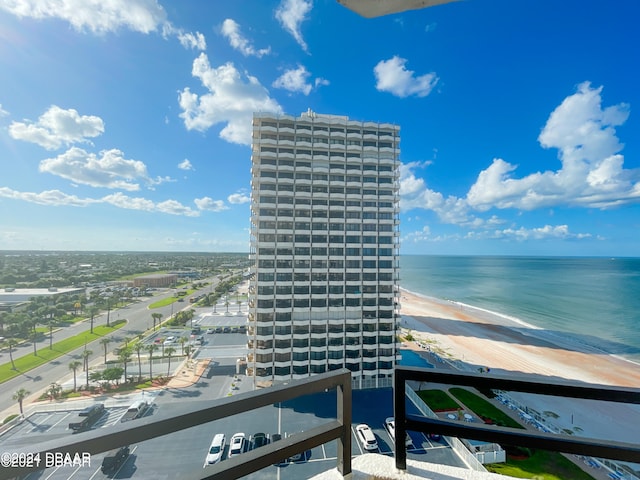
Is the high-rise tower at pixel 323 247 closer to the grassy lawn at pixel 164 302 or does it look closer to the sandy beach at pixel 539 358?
the sandy beach at pixel 539 358

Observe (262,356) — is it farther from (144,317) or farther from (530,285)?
(530,285)

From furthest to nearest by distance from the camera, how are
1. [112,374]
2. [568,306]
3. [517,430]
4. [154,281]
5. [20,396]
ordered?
[154,281] → [568,306] → [112,374] → [20,396] → [517,430]

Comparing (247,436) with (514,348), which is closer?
(247,436)

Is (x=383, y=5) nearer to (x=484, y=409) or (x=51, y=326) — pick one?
(x=484, y=409)

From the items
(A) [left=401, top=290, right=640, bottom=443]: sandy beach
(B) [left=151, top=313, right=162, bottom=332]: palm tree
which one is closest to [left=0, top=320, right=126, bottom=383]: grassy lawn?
(B) [left=151, top=313, right=162, bottom=332]: palm tree

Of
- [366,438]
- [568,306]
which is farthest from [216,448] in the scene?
[568,306]

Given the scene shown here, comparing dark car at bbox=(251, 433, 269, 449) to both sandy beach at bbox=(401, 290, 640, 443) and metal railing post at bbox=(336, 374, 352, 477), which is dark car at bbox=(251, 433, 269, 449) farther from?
sandy beach at bbox=(401, 290, 640, 443)

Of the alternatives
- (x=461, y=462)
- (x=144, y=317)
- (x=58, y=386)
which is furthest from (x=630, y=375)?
(x=144, y=317)
